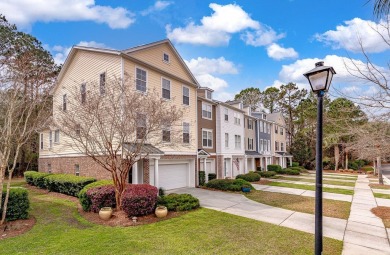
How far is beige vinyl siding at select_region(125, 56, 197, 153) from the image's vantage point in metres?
14.1

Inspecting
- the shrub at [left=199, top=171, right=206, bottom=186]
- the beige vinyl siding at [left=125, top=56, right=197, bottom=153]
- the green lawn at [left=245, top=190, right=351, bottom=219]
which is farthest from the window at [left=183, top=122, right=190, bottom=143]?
the green lawn at [left=245, top=190, right=351, bottom=219]

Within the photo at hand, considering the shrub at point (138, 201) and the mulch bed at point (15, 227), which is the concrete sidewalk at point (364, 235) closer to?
the shrub at point (138, 201)

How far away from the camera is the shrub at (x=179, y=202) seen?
1055 centimetres

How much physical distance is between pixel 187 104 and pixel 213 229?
1161 cm

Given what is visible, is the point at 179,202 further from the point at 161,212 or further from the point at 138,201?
the point at 138,201

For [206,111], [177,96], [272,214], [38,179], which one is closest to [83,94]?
[177,96]

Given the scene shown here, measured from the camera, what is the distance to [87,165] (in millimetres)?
15242

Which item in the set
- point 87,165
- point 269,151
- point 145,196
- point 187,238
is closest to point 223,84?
point 269,151

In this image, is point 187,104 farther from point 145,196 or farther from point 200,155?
point 145,196

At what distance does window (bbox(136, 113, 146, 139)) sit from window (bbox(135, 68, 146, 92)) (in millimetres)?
4255

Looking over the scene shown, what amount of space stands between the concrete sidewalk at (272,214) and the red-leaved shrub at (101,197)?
4.49 metres

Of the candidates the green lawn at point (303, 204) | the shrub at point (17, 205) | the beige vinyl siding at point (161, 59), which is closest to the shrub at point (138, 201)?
the shrub at point (17, 205)

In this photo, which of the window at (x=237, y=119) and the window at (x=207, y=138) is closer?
the window at (x=207, y=138)

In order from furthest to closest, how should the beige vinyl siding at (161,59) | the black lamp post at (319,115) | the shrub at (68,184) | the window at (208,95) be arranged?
1. the window at (208,95)
2. the beige vinyl siding at (161,59)
3. the shrub at (68,184)
4. the black lamp post at (319,115)
